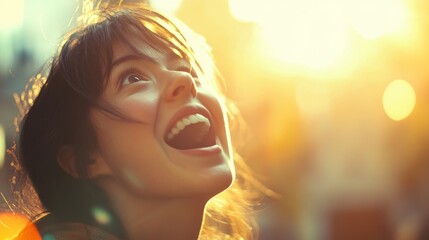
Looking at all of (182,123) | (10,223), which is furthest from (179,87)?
(10,223)

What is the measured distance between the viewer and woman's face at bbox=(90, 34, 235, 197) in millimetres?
2441

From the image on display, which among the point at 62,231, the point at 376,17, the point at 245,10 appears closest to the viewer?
the point at 62,231

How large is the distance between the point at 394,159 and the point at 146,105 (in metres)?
18.1

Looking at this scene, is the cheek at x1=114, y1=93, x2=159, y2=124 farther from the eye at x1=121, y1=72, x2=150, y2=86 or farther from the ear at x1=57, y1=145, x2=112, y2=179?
the ear at x1=57, y1=145, x2=112, y2=179

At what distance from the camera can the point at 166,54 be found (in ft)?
8.68

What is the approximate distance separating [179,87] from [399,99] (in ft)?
59.1

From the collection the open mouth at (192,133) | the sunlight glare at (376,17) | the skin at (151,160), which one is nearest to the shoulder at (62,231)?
the skin at (151,160)

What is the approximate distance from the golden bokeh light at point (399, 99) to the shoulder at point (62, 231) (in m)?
17.8

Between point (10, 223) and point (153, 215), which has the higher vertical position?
point (153, 215)

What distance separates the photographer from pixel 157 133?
8.03 feet

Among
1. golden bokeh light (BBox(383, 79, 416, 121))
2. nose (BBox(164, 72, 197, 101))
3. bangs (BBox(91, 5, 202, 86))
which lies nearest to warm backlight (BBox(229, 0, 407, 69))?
golden bokeh light (BBox(383, 79, 416, 121))

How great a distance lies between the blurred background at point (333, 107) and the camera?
16.6m

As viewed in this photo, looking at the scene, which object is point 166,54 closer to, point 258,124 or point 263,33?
point 263,33

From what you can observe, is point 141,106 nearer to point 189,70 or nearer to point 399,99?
point 189,70
